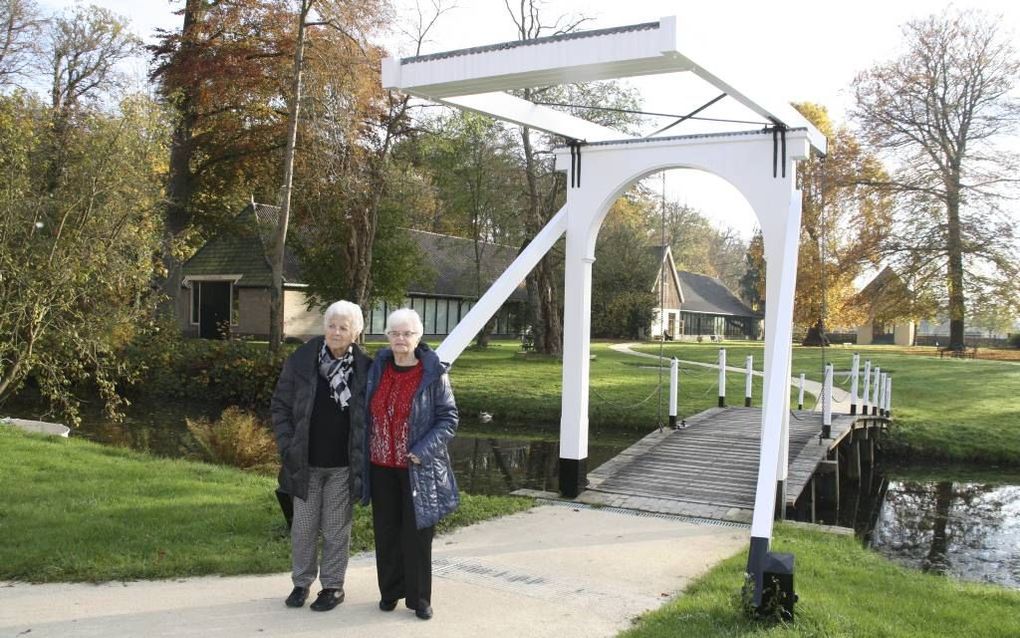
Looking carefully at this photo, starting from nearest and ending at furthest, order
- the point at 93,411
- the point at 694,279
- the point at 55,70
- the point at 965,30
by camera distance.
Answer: the point at 93,411 < the point at 55,70 < the point at 965,30 < the point at 694,279

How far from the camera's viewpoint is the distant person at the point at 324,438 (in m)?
4.53

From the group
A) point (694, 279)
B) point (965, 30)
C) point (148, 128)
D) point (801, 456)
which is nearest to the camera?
point (801, 456)

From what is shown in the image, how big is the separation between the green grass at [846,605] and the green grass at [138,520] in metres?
2.43

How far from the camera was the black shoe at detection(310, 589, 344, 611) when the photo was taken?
4.58m

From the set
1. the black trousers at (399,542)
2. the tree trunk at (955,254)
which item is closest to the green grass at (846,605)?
the black trousers at (399,542)

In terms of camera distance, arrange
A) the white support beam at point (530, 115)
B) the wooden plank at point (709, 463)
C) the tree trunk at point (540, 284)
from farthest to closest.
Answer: the tree trunk at point (540, 284)
the wooden plank at point (709, 463)
the white support beam at point (530, 115)

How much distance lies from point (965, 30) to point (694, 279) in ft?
99.0

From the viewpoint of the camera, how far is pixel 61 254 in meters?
11.7

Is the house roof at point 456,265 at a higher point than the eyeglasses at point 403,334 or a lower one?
higher

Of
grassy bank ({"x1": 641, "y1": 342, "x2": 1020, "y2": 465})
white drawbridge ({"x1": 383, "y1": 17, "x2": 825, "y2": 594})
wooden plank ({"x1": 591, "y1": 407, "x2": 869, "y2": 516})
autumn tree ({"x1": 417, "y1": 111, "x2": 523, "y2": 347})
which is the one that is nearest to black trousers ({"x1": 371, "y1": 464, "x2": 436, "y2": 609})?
white drawbridge ({"x1": 383, "y1": 17, "x2": 825, "y2": 594})

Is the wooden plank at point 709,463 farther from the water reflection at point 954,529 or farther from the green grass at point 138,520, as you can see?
the green grass at point 138,520

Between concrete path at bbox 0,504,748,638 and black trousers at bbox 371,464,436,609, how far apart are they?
147 millimetres

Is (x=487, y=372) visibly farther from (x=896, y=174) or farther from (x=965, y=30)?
(x=965, y=30)

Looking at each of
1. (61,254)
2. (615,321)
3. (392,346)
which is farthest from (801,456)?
(615,321)
